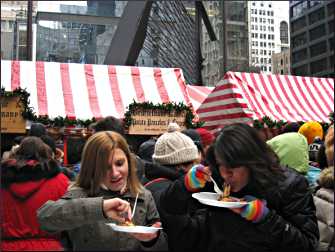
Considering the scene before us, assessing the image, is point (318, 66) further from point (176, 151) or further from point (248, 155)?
point (248, 155)

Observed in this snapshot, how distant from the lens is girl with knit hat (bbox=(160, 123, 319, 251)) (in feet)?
5.39

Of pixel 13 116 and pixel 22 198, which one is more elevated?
pixel 13 116

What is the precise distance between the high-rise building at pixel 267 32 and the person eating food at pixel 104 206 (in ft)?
42.4

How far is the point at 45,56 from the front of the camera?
178 ft

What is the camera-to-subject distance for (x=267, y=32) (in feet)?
60.8

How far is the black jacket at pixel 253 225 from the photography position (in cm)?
165

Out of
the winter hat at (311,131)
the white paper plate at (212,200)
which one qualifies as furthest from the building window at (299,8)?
the white paper plate at (212,200)

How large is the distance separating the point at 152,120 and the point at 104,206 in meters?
5.51

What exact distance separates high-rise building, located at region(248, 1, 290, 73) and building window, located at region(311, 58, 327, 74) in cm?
3233

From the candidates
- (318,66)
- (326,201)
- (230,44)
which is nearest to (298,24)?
(318,66)

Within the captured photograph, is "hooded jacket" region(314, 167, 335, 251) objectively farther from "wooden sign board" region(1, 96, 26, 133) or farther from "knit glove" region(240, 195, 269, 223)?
"wooden sign board" region(1, 96, 26, 133)

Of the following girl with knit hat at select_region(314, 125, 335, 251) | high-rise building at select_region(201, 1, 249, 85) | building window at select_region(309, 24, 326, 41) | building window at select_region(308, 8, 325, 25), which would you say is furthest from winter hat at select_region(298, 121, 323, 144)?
building window at select_region(309, 24, 326, 41)

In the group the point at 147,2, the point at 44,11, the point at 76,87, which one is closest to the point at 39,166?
the point at 76,87

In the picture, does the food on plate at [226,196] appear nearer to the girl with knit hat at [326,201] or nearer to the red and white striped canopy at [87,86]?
the girl with knit hat at [326,201]
